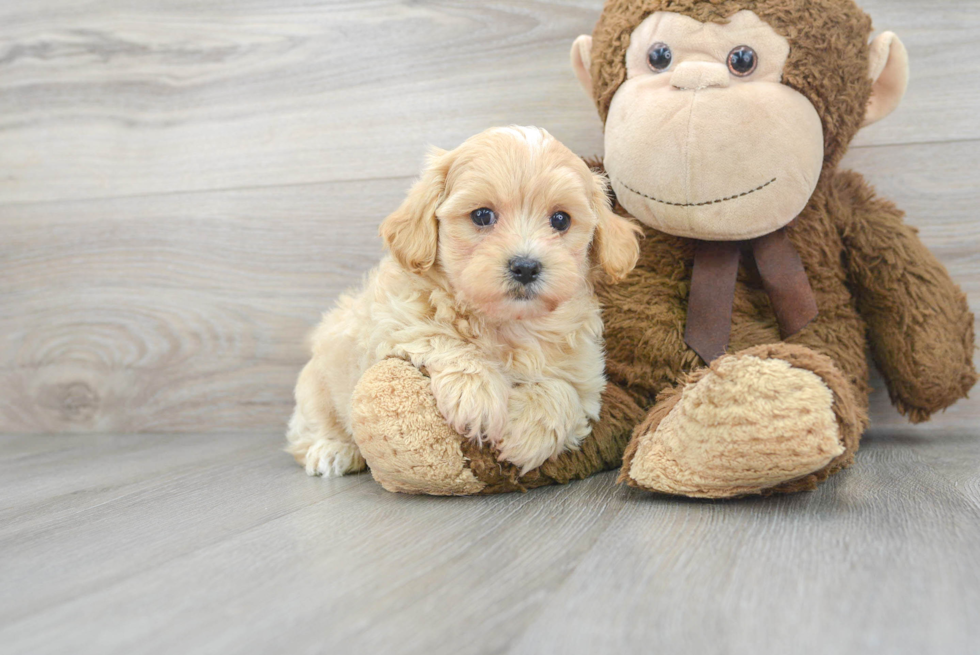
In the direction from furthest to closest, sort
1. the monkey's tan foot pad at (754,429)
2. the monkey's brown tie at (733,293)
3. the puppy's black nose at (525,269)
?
the monkey's brown tie at (733,293) → the puppy's black nose at (525,269) → the monkey's tan foot pad at (754,429)

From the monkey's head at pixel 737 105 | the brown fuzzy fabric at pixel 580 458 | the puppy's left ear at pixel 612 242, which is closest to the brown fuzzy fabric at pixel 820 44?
the monkey's head at pixel 737 105

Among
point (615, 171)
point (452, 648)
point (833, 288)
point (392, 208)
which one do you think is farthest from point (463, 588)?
point (392, 208)

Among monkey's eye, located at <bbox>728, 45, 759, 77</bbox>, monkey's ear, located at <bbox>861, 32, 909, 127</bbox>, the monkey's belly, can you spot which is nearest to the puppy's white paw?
the monkey's belly

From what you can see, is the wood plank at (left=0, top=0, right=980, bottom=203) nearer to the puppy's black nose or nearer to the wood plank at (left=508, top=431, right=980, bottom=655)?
the puppy's black nose

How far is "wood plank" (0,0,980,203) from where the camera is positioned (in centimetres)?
163

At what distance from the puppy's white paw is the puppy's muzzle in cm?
57

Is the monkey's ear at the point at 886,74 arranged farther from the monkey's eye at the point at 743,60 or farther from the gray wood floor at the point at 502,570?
the gray wood floor at the point at 502,570

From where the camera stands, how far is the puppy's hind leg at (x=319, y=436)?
57.9 inches

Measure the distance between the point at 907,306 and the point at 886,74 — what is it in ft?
1.40

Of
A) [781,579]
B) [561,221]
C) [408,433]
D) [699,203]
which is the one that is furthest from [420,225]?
[781,579]

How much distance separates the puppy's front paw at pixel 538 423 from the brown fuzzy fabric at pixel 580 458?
20 mm

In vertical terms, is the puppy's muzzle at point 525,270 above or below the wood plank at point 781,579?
above

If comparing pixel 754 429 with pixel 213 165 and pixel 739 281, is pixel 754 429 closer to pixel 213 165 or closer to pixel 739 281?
pixel 739 281

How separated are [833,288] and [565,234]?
58 cm
